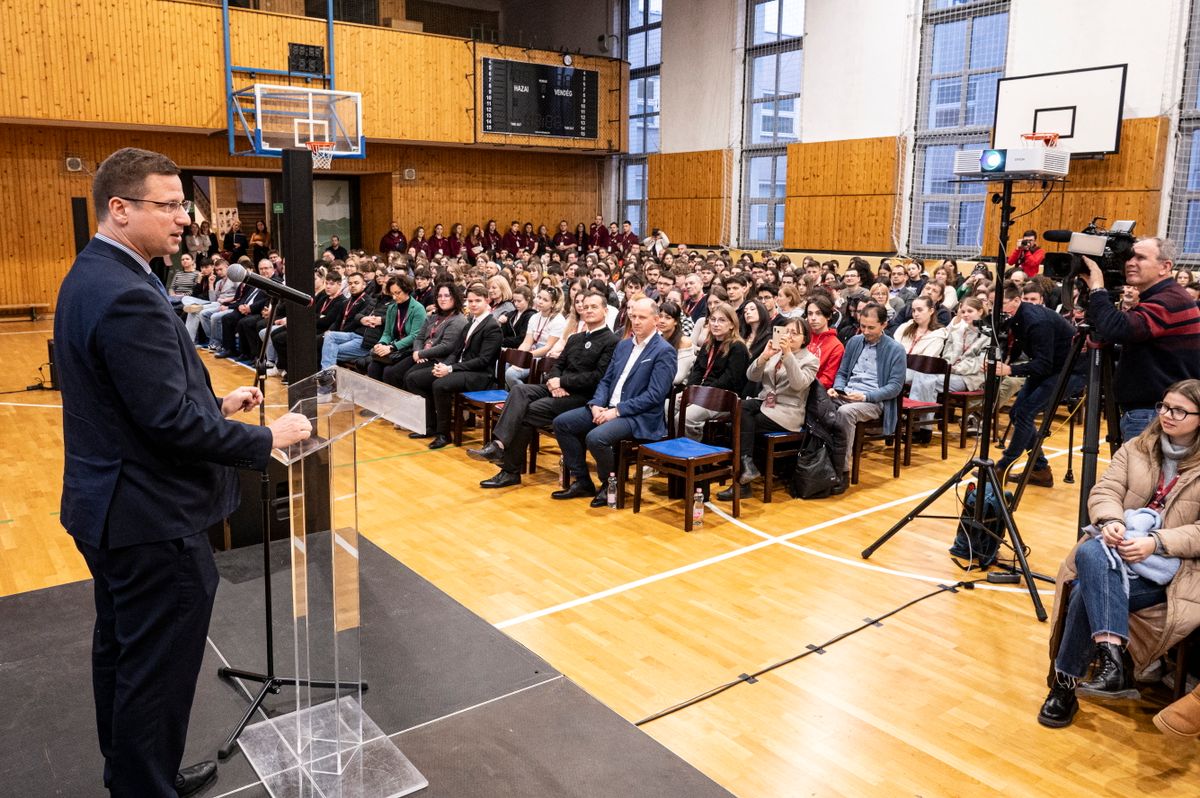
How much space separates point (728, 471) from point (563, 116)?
14.6 meters

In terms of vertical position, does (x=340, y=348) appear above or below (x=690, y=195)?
below

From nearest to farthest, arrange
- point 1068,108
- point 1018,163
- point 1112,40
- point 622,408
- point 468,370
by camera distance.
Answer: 1. point 1018,163
2. point 622,408
3. point 468,370
4. point 1112,40
5. point 1068,108

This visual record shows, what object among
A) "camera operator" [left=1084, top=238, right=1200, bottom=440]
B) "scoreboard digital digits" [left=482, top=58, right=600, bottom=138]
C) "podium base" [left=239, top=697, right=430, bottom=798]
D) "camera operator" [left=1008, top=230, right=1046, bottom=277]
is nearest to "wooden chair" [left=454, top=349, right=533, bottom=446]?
"camera operator" [left=1084, top=238, right=1200, bottom=440]

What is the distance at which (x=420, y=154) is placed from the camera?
1848 cm

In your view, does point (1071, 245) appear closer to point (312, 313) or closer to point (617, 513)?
point (617, 513)

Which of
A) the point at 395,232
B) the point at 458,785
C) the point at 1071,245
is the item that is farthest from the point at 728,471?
the point at 395,232

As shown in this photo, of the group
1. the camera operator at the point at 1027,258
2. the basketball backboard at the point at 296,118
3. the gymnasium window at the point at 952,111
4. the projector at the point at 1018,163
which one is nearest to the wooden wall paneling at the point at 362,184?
the basketball backboard at the point at 296,118

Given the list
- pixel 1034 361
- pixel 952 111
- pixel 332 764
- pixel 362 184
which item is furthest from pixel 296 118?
Result: pixel 332 764

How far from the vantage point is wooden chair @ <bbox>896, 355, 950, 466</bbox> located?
661cm

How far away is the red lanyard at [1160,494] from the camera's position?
3.42 m

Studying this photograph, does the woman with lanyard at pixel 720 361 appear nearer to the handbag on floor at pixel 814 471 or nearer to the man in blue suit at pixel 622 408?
the man in blue suit at pixel 622 408

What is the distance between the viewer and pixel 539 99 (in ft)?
60.0

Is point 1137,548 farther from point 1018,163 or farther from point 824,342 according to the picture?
point 824,342

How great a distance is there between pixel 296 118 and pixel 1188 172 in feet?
41.9
